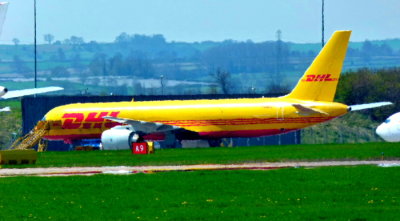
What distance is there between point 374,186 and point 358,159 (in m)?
17.8

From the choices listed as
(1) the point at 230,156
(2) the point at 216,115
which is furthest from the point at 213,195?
(2) the point at 216,115

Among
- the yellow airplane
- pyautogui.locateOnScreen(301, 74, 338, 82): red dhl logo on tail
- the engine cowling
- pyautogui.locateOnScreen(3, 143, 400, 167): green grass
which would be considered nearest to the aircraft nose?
Result: the yellow airplane

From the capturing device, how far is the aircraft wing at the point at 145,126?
85.1 meters

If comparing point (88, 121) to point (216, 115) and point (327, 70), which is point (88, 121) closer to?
point (216, 115)

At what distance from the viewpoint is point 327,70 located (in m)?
84.6

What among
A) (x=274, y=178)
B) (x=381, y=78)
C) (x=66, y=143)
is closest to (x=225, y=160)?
(x=274, y=178)

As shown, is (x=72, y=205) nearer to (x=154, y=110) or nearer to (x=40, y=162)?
(x=40, y=162)

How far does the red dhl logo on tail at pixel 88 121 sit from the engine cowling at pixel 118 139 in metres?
5.10

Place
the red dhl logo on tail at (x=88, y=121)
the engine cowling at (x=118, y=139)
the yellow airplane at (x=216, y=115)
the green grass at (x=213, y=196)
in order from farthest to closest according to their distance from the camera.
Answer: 1. the red dhl logo on tail at (x=88, y=121)
2. the yellow airplane at (x=216, y=115)
3. the engine cowling at (x=118, y=139)
4. the green grass at (x=213, y=196)

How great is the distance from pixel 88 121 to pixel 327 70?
1956 centimetres

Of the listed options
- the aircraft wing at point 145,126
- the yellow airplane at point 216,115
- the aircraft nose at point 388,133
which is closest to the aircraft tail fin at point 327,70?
the yellow airplane at point 216,115

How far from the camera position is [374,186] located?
40000mm

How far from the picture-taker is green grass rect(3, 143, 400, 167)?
59188mm

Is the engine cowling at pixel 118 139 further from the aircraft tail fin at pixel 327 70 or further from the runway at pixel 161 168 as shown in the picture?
the runway at pixel 161 168
